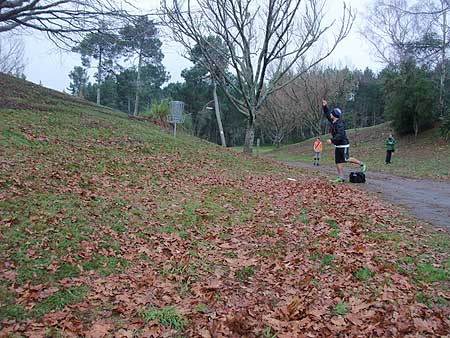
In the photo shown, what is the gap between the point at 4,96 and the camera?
13.4m

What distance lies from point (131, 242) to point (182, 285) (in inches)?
45.6

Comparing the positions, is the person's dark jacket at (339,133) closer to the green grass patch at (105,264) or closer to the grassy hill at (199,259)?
the grassy hill at (199,259)

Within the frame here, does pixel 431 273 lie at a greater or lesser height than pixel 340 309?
greater

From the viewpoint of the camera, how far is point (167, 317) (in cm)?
317

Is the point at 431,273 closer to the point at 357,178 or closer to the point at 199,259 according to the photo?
the point at 199,259

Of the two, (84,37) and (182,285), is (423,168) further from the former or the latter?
(182,285)

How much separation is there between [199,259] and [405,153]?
2246 cm

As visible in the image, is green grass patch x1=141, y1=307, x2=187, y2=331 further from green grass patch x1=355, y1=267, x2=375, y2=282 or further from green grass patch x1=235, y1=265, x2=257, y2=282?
green grass patch x1=355, y1=267, x2=375, y2=282

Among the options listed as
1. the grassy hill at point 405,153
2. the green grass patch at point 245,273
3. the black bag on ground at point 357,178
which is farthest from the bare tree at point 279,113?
the green grass patch at point 245,273

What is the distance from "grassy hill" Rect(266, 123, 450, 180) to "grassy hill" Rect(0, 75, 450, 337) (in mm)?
10621

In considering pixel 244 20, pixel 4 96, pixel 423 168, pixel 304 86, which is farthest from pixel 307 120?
pixel 4 96

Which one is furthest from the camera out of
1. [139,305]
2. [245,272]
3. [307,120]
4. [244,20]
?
[307,120]

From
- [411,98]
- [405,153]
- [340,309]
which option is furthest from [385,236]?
[411,98]

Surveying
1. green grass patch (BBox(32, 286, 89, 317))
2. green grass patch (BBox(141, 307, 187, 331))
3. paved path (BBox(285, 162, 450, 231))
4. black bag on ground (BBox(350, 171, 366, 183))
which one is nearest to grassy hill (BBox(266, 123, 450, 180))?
black bag on ground (BBox(350, 171, 366, 183))
